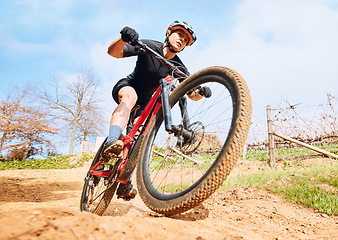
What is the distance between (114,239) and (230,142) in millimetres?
951

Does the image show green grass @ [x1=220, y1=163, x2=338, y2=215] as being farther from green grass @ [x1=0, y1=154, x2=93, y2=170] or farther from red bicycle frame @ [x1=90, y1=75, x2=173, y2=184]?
green grass @ [x1=0, y1=154, x2=93, y2=170]

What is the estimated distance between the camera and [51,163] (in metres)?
15.9

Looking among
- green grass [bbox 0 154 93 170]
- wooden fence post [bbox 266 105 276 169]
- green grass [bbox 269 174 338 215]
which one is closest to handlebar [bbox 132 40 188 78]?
green grass [bbox 269 174 338 215]

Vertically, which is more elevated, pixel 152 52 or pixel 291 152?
pixel 152 52

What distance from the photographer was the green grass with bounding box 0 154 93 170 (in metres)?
15.0

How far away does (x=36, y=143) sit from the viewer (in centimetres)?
1958

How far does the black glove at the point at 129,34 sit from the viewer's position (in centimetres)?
237

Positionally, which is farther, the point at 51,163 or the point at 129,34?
the point at 51,163

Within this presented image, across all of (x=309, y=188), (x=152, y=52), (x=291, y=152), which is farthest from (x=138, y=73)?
(x=291, y=152)

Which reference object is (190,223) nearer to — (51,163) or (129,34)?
(129,34)

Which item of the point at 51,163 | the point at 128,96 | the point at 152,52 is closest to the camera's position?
the point at 152,52

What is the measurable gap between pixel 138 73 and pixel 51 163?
1569cm

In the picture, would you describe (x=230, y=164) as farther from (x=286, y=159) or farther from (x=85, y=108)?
(x=85, y=108)

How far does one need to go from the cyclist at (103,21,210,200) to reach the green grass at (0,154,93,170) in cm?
1400
